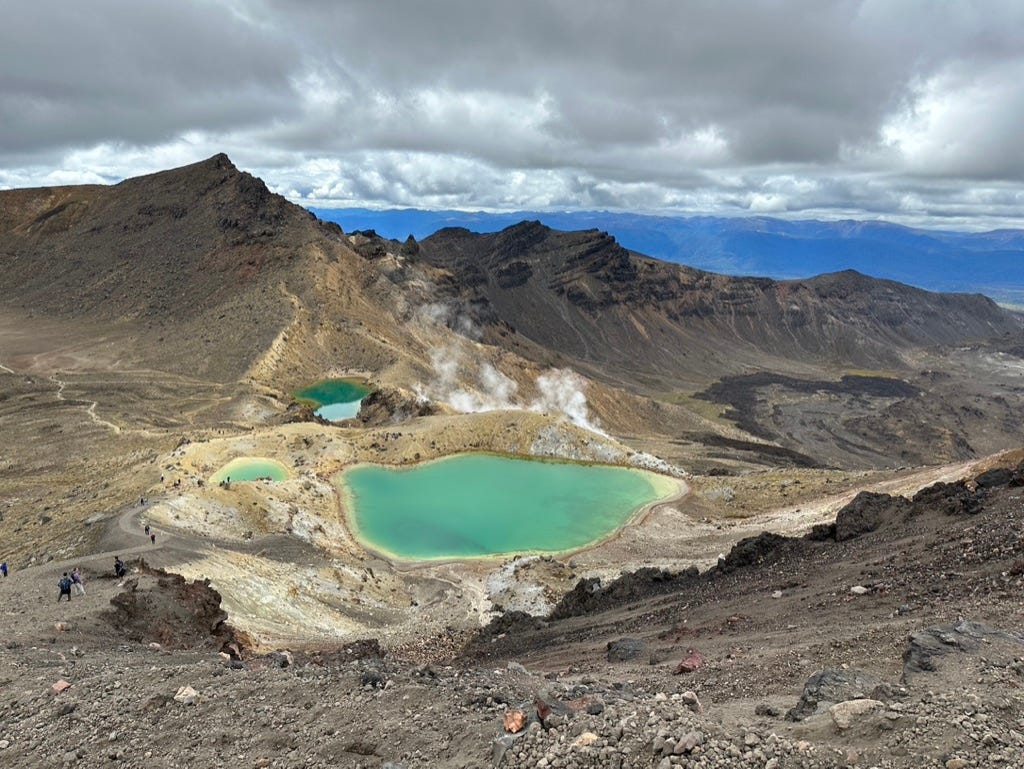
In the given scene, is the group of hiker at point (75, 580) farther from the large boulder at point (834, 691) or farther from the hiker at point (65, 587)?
the large boulder at point (834, 691)

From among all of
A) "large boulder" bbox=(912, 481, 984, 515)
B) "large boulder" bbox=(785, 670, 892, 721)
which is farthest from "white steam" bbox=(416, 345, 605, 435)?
"large boulder" bbox=(785, 670, 892, 721)

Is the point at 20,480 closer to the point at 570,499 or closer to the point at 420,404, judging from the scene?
the point at 420,404

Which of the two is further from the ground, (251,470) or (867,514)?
(867,514)

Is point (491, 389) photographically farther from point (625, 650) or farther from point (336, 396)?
point (625, 650)

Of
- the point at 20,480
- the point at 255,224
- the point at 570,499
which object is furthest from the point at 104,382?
the point at 570,499

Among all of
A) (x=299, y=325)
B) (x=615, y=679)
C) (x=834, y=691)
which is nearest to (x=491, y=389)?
(x=299, y=325)

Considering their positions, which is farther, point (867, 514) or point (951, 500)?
point (867, 514)

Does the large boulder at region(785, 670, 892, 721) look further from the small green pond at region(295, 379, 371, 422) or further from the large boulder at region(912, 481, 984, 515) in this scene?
the small green pond at region(295, 379, 371, 422)

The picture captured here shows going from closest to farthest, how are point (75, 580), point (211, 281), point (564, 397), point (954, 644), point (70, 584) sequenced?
point (954, 644) < point (70, 584) < point (75, 580) < point (564, 397) < point (211, 281)
